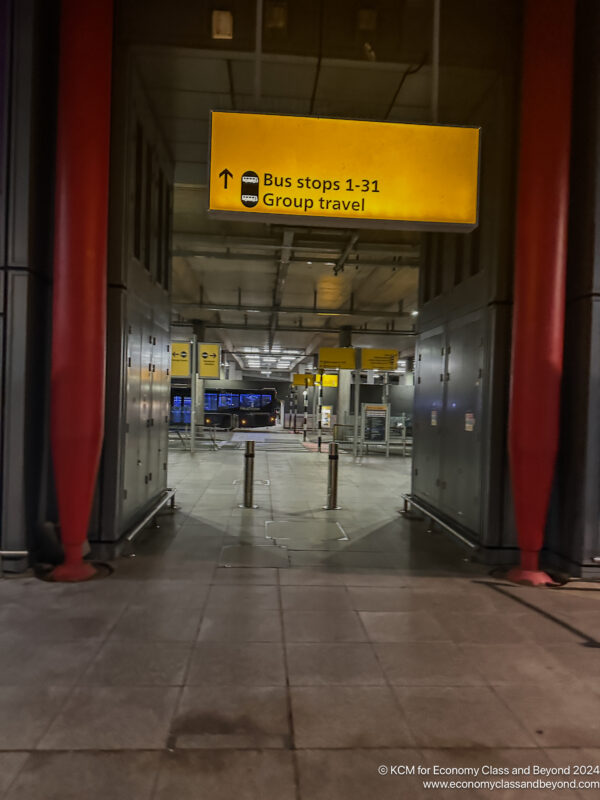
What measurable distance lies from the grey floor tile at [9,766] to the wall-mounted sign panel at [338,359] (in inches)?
676

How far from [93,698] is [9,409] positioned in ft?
9.60

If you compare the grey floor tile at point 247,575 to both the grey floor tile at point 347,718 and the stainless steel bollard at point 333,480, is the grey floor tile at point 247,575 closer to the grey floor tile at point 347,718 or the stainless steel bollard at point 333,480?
the grey floor tile at point 347,718

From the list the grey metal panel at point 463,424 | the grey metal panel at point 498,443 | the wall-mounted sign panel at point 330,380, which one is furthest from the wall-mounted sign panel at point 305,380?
the grey metal panel at point 498,443

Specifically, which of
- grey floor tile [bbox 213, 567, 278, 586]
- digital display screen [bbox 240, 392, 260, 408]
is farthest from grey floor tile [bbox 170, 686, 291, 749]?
digital display screen [bbox 240, 392, 260, 408]

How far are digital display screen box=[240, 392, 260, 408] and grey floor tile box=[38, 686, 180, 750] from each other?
27192 millimetres

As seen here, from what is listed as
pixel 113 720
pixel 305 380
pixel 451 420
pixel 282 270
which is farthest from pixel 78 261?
pixel 305 380

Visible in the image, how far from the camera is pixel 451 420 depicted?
6699mm

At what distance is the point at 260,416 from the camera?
3083 cm

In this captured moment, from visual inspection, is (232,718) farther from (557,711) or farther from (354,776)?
(557,711)

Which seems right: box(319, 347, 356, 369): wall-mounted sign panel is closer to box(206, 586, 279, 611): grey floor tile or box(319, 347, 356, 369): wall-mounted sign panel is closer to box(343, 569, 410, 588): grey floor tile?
box(343, 569, 410, 588): grey floor tile

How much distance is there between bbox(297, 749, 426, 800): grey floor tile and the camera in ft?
7.37

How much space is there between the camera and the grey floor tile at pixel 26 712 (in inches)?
99.7

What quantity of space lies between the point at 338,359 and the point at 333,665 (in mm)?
16274

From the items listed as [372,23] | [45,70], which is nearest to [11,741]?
[45,70]
